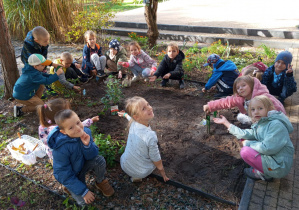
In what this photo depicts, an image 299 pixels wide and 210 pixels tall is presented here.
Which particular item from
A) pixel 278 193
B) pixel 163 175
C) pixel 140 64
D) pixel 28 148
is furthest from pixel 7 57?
pixel 278 193

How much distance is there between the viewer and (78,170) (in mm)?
2680

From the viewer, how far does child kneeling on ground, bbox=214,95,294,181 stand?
2.54 m

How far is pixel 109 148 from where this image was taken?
3355mm

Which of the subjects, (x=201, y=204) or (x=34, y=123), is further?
(x=34, y=123)

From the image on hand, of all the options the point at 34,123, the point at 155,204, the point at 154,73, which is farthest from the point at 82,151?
the point at 154,73

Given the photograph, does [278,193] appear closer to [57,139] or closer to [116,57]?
[57,139]

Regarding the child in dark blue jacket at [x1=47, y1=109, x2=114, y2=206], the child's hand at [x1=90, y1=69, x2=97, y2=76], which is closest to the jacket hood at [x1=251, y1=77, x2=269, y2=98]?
the child in dark blue jacket at [x1=47, y1=109, x2=114, y2=206]

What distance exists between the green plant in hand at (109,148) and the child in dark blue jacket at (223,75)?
2.23 meters

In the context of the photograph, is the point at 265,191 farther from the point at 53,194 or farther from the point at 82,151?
the point at 53,194

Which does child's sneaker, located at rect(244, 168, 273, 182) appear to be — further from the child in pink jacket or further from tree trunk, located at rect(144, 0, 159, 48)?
tree trunk, located at rect(144, 0, 159, 48)

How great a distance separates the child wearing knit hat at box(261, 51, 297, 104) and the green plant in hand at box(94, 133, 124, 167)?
9.57 feet

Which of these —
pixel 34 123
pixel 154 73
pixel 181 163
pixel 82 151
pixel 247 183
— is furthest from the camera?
pixel 154 73

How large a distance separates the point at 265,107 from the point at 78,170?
215cm

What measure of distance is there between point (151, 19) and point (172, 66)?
2686 millimetres
